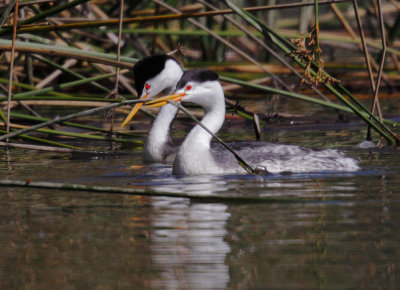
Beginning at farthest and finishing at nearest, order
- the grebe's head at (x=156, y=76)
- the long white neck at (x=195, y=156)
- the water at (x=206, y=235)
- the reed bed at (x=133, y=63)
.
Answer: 1. the grebe's head at (x=156, y=76)
2. the reed bed at (x=133, y=63)
3. the long white neck at (x=195, y=156)
4. the water at (x=206, y=235)

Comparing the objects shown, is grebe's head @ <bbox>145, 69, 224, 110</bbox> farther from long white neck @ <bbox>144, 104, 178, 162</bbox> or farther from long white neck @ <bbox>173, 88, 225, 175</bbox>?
long white neck @ <bbox>144, 104, 178, 162</bbox>

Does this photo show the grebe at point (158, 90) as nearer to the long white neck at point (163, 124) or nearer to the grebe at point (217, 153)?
the long white neck at point (163, 124)

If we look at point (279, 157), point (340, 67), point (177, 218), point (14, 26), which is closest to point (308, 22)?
point (340, 67)

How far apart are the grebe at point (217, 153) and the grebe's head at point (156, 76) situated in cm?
143

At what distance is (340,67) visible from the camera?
13078mm

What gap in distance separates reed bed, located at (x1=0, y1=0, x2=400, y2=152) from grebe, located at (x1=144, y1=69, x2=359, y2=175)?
10.9 inches

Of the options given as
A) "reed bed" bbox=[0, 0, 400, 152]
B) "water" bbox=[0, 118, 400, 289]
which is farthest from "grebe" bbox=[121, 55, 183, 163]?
"water" bbox=[0, 118, 400, 289]

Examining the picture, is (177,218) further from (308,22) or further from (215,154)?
(308,22)

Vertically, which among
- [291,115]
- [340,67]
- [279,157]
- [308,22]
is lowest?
[279,157]

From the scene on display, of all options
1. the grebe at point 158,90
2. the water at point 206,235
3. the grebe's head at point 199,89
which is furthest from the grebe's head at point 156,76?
the water at point 206,235

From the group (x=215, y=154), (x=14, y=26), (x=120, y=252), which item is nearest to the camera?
(x=120, y=252)

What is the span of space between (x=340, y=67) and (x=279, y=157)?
5.93 metres

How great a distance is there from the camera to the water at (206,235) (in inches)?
159

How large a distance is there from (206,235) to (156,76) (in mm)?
4609
